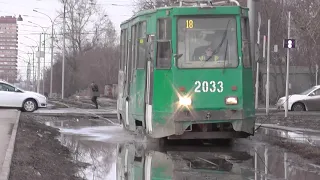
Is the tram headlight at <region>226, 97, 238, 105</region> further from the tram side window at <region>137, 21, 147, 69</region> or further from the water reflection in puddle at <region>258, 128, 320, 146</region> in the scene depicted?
the water reflection in puddle at <region>258, 128, 320, 146</region>

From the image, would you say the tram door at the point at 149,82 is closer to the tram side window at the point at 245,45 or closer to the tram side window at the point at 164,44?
the tram side window at the point at 164,44

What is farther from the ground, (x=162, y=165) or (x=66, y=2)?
(x=66, y=2)

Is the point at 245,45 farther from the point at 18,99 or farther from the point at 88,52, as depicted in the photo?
the point at 88,52

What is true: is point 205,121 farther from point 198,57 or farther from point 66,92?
point 66,92

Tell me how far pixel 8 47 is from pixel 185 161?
87.6m

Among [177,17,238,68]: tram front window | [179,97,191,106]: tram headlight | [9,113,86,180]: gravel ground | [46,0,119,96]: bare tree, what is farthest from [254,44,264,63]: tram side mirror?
[46,0,119,96]: bare tree

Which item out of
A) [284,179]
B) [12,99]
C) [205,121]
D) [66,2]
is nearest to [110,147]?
[205,121]

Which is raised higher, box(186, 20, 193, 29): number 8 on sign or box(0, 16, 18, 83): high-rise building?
box(0, 16, 18, 83): high-rise building

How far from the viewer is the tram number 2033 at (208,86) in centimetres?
1166

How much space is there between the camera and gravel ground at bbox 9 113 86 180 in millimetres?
8094

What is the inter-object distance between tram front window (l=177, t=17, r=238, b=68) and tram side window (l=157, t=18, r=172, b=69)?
9.8 inches

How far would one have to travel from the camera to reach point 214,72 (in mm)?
11656

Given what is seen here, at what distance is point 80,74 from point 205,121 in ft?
211

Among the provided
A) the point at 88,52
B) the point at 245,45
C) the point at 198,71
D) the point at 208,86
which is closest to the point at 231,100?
the point at 208,86
